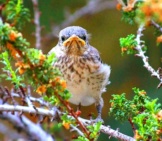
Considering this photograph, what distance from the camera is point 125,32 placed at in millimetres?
5371

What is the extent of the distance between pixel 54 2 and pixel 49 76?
3.75 m

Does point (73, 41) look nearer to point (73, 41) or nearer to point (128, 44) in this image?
point (73, 41)

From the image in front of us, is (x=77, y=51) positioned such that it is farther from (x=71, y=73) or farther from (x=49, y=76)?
(x=49, y=76)

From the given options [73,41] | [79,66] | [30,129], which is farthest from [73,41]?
[30,129]

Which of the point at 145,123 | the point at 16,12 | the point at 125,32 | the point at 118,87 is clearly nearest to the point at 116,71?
the point at 118,87

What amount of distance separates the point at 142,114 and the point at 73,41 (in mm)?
1325

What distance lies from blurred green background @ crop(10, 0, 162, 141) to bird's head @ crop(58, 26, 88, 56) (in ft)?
4.02

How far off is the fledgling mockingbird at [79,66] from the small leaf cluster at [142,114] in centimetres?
90

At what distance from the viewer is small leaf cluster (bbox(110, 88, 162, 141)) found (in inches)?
66.4

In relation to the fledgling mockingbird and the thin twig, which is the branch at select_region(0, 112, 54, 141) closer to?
the fledgling mockingbird

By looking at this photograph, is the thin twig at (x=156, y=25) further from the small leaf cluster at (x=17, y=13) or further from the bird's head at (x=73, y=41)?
the bird's head at (x=73, y=41)

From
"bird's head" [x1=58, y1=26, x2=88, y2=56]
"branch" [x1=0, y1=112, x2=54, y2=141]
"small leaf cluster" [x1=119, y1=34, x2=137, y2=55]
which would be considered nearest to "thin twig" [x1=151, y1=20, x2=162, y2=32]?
"small leaf cluster" [x1=119, y1=34, x2=137, y2=55]

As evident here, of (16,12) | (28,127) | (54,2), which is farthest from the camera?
(54,2)

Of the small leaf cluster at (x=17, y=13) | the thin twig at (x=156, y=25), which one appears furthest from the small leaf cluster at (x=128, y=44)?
the small leaf cluster at (x=17, y=13)
